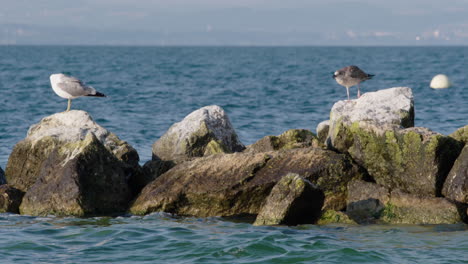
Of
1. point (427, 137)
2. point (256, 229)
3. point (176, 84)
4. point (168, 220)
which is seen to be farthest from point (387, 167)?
point (176, 84)

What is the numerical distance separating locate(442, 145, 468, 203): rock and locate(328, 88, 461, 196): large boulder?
181 millimetres

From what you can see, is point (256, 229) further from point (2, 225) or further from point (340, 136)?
point (2, 225)

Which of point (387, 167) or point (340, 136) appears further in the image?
point (340, 136)

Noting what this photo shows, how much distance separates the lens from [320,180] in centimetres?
1127

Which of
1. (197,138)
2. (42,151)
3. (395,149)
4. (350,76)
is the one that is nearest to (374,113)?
(395,149)

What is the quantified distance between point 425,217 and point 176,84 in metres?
33.2

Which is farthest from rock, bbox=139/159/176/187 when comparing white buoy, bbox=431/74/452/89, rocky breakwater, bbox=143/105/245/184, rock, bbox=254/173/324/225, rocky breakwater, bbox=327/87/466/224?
white buoy, bbox=431/74/452/89

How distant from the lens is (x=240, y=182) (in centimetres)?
1125

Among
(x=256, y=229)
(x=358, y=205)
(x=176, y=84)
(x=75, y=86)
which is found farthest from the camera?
(x=176, y=84)

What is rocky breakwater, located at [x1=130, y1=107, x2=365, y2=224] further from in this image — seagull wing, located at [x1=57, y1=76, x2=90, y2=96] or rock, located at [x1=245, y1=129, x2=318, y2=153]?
seagull wing, located at [x1=57, y1=76, x2=90, y2=96]

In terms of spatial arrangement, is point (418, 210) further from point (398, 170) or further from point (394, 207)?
point (398, 170)

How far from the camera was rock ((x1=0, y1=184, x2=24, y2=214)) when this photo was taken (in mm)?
11695

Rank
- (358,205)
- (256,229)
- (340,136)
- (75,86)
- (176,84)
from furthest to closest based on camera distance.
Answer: (176,84)
(75,86)
(340,136)
(358,205)
(256,229)

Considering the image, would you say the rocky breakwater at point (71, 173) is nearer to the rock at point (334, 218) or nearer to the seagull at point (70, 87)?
the seagull at point (70, 87)
